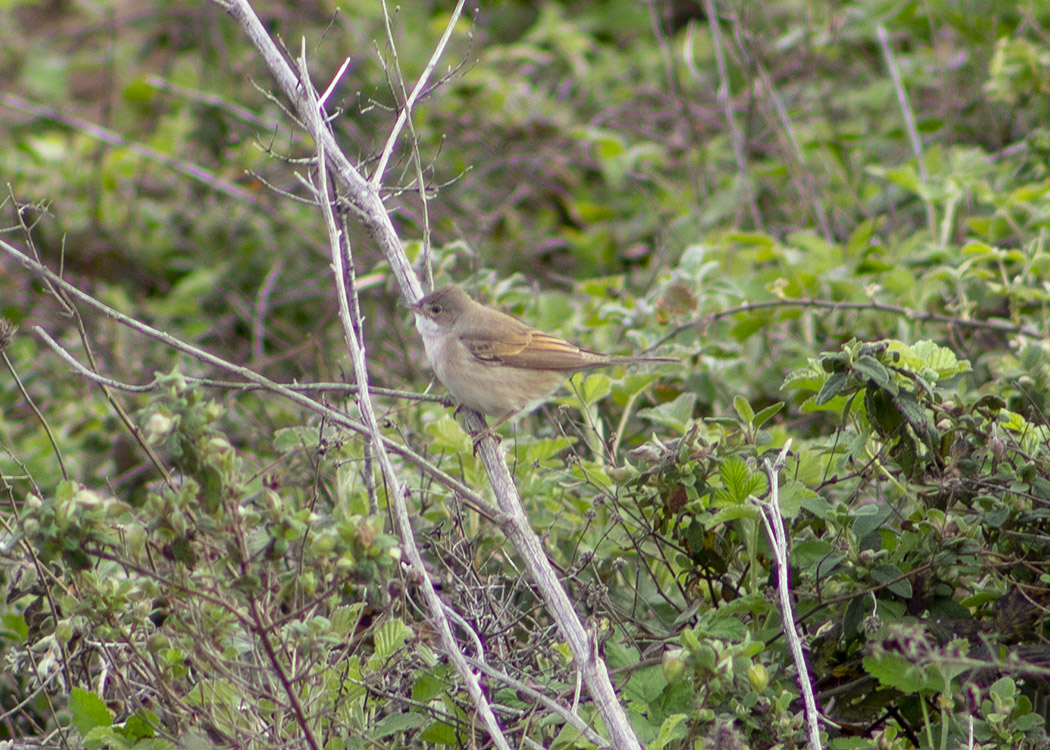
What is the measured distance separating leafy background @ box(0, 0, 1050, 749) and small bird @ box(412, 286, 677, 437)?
0.66 ft

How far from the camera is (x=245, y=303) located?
7523 mm

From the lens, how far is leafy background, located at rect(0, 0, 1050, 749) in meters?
2.79

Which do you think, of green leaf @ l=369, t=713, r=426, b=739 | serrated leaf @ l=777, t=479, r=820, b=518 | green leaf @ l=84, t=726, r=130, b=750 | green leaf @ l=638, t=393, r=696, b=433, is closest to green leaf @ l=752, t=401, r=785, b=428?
serrated leaf @ l=777, t=479, r=820, b=518

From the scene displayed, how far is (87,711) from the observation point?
10.1 feet

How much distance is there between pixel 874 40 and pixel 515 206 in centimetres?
283

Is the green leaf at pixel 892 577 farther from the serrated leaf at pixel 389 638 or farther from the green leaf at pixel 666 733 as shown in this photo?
the serrated leaf at pixel 389 638

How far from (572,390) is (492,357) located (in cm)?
36

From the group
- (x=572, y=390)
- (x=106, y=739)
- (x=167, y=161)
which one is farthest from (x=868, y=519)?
(x=167, y=161)

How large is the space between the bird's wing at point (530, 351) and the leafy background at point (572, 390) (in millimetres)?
224

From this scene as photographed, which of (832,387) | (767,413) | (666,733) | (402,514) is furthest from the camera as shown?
(767,413)

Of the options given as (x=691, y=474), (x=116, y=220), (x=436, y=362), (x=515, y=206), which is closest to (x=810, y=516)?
(x=691, y=474)

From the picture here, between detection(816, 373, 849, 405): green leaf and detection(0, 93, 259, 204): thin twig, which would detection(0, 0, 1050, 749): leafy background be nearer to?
detection(816, 373, 849, 405): green leaf

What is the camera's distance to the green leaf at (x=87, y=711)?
Answer: 3.09 meters

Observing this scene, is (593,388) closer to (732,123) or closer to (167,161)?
(732,123)
